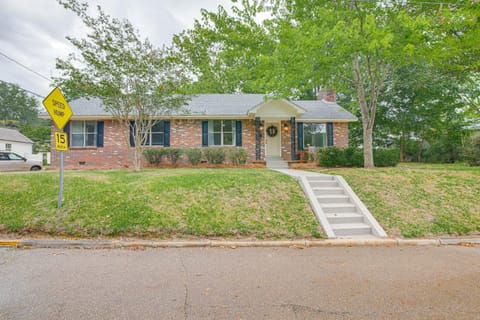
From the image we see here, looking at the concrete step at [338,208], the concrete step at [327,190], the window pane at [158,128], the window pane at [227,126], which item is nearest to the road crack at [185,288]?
the concrete step at [338,208]

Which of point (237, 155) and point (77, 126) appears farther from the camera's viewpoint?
point (77, 126)

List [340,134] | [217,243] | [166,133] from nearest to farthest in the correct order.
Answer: [217,243] → [166,133] → [340,134]

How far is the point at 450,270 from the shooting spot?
3617 millimetres

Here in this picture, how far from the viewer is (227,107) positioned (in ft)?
49.0

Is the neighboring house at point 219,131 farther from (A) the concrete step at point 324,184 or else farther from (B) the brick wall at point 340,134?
(A) the concrete step at point 324,184

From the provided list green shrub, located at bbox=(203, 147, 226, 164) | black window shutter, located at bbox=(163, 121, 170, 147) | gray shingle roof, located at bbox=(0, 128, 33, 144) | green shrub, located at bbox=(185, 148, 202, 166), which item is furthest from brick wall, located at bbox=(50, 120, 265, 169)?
gray shingle roof, located at bbox=(0, 128, 33, 144)

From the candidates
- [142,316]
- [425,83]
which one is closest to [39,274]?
[142,316]

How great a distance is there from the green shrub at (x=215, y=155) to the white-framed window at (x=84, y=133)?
663cm

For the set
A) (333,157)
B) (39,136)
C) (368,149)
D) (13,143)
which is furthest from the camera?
(39,136)

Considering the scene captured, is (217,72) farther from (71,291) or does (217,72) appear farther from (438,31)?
(71,291)

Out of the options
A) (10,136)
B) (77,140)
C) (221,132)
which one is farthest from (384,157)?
(10,136)

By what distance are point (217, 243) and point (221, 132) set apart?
10.1 meters

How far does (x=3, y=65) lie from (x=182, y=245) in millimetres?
15082

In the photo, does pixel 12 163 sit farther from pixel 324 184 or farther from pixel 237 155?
pixel 324 184
